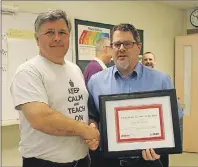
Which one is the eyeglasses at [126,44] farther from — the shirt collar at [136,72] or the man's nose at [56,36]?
the man's nose at [56,36]

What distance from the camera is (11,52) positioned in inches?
117

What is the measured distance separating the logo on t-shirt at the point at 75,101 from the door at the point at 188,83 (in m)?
3.99

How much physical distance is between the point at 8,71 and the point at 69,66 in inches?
55.5

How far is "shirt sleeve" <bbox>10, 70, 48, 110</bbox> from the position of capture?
1453 mm

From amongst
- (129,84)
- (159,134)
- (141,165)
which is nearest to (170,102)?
(159,134)

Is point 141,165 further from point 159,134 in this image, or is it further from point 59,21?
point 59,21

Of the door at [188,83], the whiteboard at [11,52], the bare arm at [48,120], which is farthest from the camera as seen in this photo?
the door at [188,83]

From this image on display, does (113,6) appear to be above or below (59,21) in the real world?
above

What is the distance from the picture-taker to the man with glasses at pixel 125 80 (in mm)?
1826

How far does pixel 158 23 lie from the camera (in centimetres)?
520

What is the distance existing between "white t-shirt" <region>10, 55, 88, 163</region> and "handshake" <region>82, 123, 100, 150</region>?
8 centimetres

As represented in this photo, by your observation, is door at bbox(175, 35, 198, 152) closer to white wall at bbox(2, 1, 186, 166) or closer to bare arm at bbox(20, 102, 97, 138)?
white wall at bbox(2, 1, 186, 166)

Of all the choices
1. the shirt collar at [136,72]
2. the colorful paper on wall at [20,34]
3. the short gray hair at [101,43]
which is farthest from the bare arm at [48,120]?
the short gray hair at [101,43]

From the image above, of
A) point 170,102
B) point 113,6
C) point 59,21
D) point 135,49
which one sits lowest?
point 170,102
